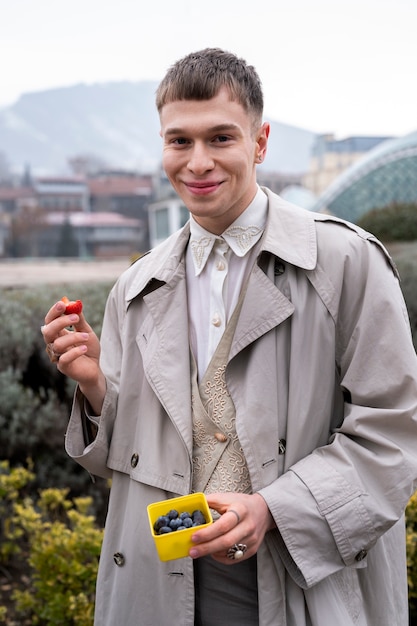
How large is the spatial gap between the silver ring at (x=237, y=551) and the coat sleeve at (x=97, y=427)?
1.75ft

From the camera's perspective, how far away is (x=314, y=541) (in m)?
1.69

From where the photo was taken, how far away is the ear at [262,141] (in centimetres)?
188

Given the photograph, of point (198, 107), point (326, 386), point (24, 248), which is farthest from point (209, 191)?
point (24, 248)

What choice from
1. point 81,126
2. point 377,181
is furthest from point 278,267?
point 81,126

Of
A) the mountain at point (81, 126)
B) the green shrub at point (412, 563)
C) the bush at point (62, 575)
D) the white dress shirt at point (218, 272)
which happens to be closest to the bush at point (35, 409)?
the bush at point (62, 575)

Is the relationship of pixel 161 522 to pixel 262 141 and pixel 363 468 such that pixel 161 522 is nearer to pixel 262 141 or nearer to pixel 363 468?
pixel 363 468

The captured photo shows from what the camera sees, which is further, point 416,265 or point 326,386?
point 416,265

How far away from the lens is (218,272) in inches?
75.2

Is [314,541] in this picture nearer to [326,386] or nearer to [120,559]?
[326,386]

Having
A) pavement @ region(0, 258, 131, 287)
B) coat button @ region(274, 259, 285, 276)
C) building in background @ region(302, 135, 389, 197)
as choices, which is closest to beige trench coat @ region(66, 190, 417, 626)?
coat button @ region(274, 259, 285, 276)

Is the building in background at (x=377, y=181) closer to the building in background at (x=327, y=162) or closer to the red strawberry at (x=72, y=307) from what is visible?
the building in background at (x=327, y=162)

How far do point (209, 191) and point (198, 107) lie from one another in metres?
0.20

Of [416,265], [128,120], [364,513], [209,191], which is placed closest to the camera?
[364,513]

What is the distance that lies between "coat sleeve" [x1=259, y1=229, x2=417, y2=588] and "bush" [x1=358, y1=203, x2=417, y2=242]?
19907 mm
